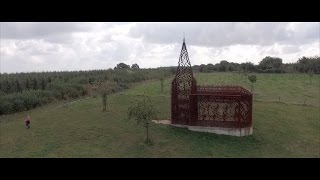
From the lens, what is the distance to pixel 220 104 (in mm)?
27031

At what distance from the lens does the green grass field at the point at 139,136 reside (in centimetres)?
2330

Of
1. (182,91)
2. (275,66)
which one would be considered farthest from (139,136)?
(275,66)

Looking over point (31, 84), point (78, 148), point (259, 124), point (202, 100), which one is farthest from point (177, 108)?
point (31, 84)

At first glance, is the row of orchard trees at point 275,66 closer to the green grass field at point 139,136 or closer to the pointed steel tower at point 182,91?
the green grass field at point 139,136

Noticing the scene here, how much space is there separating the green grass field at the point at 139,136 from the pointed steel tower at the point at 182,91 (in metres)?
1.18

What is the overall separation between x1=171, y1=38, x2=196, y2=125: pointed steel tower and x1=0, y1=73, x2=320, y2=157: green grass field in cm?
118

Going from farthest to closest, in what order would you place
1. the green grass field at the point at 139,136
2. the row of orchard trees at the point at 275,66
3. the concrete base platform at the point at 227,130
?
the row of orchard trees at the point at 275,66
the concrete base platform at the point at 227,130
the green grass field at the point at 139,136

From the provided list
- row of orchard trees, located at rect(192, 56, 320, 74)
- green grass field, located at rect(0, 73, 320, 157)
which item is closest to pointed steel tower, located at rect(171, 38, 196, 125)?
green grass field, located at rect(0, 73, 320, 157)

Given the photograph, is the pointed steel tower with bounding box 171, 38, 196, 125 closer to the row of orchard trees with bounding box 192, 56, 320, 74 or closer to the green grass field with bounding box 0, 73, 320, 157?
the green grass field with bounding box 0, 73, 320, 157

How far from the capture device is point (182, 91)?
95.0ft

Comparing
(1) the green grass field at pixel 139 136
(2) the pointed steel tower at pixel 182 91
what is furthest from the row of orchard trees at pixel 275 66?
(2) the pointed steel tower at pixel 182 91

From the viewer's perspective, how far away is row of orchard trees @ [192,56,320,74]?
256 ft
